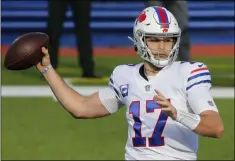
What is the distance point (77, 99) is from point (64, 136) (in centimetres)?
284

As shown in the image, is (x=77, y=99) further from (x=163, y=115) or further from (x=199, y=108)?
(x=199, y=108)

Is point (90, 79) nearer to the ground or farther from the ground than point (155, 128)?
nearer to the ground

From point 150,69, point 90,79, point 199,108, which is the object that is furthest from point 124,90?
point 90,79

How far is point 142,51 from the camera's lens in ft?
12.1

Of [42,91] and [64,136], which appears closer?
[64,136]

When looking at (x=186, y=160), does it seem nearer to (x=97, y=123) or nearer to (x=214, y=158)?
(x=214, y=158)

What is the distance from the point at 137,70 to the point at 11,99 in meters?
4.34

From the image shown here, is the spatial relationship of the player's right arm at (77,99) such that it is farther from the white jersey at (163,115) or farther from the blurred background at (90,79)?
the blurred background at (90,79)

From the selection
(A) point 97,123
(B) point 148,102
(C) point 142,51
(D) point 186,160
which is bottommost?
(A) point 97,123

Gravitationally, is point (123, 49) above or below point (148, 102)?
below

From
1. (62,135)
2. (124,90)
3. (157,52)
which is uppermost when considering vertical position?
(157,52)

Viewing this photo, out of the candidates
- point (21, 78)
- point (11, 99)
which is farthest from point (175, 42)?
point (21, 78)

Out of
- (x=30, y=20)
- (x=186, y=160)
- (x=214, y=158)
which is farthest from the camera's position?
(x=30, y=20)

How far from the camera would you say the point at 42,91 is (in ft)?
27.2
